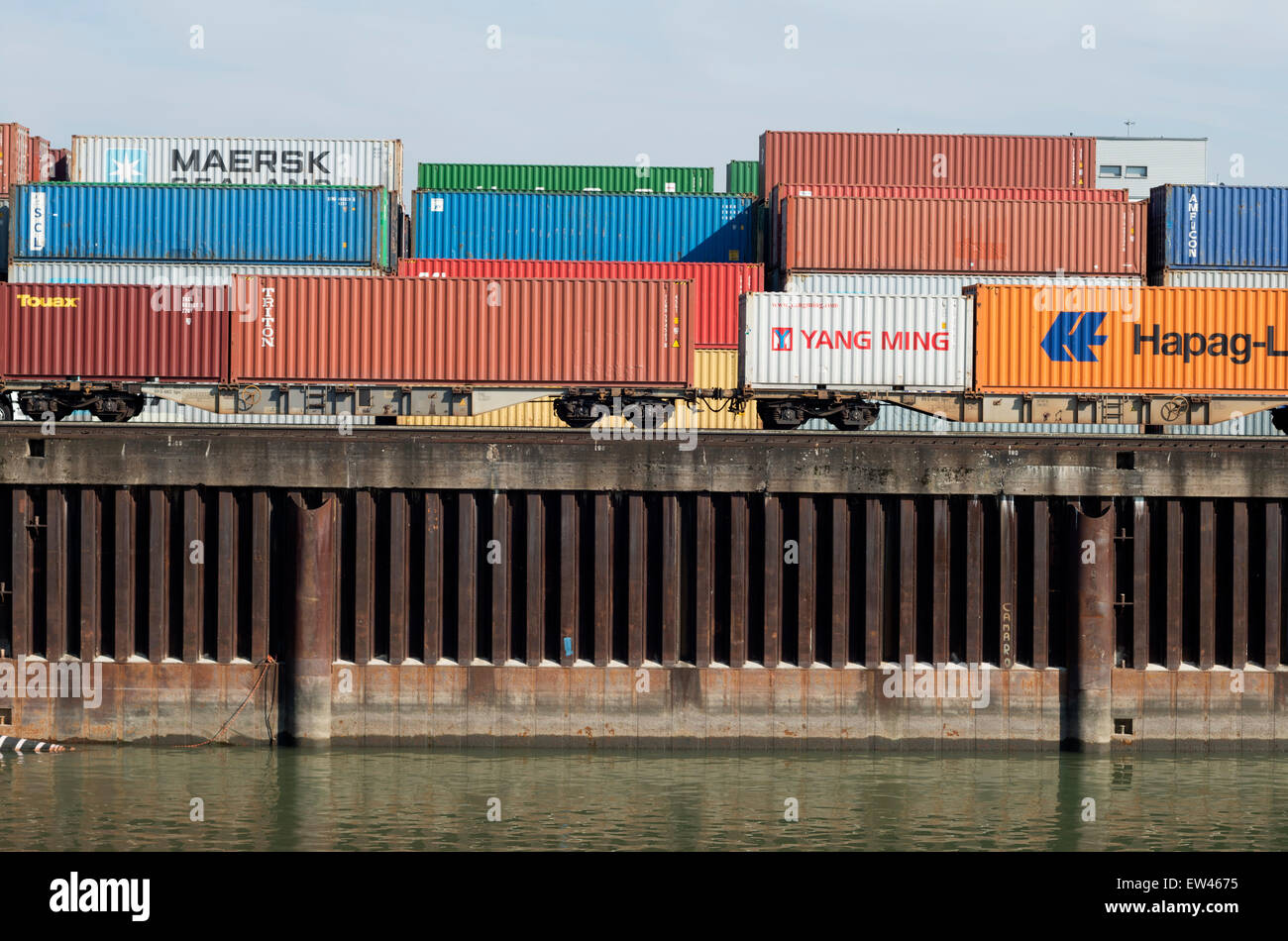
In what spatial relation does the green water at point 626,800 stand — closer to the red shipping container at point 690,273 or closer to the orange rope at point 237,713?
the orange rope at point 237,713

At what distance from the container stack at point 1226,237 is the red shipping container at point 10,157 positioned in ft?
117

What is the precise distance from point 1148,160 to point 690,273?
83.7 meters

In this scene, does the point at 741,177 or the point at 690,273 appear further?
the point at 741,177

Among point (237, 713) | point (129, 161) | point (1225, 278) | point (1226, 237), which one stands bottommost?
point (237, 713)

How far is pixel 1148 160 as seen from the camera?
110 meters

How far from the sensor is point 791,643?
2717 cm

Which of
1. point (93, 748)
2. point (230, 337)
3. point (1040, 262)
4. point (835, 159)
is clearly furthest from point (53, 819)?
point (835, 159)

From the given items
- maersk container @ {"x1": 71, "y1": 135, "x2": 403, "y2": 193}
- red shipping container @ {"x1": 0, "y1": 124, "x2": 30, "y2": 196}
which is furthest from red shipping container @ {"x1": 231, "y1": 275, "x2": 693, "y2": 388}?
red shipping container @ {"x1": 0, "y1": 124, "x2": 30, "y2": 196}

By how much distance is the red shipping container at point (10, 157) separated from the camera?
139 ft

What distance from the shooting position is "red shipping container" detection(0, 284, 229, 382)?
33.5m

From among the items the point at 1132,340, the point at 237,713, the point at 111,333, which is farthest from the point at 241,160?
the point at 1132,340

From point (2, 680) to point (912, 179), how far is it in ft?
105

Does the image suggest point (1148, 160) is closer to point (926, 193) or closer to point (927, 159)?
point (927, 159)
